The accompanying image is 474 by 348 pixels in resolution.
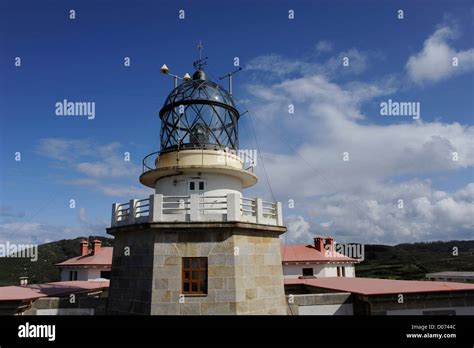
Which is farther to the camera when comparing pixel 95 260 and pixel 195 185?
pixel 95 260

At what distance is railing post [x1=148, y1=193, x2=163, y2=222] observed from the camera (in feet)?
40.8

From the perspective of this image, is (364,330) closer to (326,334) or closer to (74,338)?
(326,334)

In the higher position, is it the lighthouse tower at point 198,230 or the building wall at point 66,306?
the lighthouse tower at point 198,230

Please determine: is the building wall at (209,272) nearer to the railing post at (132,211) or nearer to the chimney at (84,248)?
the railing post at (132,211)

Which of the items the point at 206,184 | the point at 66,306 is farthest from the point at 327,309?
the point at 66,306

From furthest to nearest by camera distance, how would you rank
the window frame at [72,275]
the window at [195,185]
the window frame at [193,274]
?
the window frame at [72,275] < the window at [195,185] < the window frame at [193,274]

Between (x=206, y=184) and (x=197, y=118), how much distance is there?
8.72 ft

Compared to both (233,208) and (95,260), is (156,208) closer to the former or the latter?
(233,208)

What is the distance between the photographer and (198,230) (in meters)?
12.4

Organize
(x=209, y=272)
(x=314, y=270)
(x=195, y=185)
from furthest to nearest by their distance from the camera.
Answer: (x=314, y=270), (x=195, y=185), (x=209, y=272)

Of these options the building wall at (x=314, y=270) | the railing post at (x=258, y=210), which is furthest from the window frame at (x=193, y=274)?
the building wall at (x=314, y=270)

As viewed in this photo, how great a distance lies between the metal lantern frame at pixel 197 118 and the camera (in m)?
14.4

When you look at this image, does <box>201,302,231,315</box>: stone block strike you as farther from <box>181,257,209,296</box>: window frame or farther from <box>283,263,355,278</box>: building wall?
<box>283,263,355,278</box>: building wall

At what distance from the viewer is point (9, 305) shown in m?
13.5
